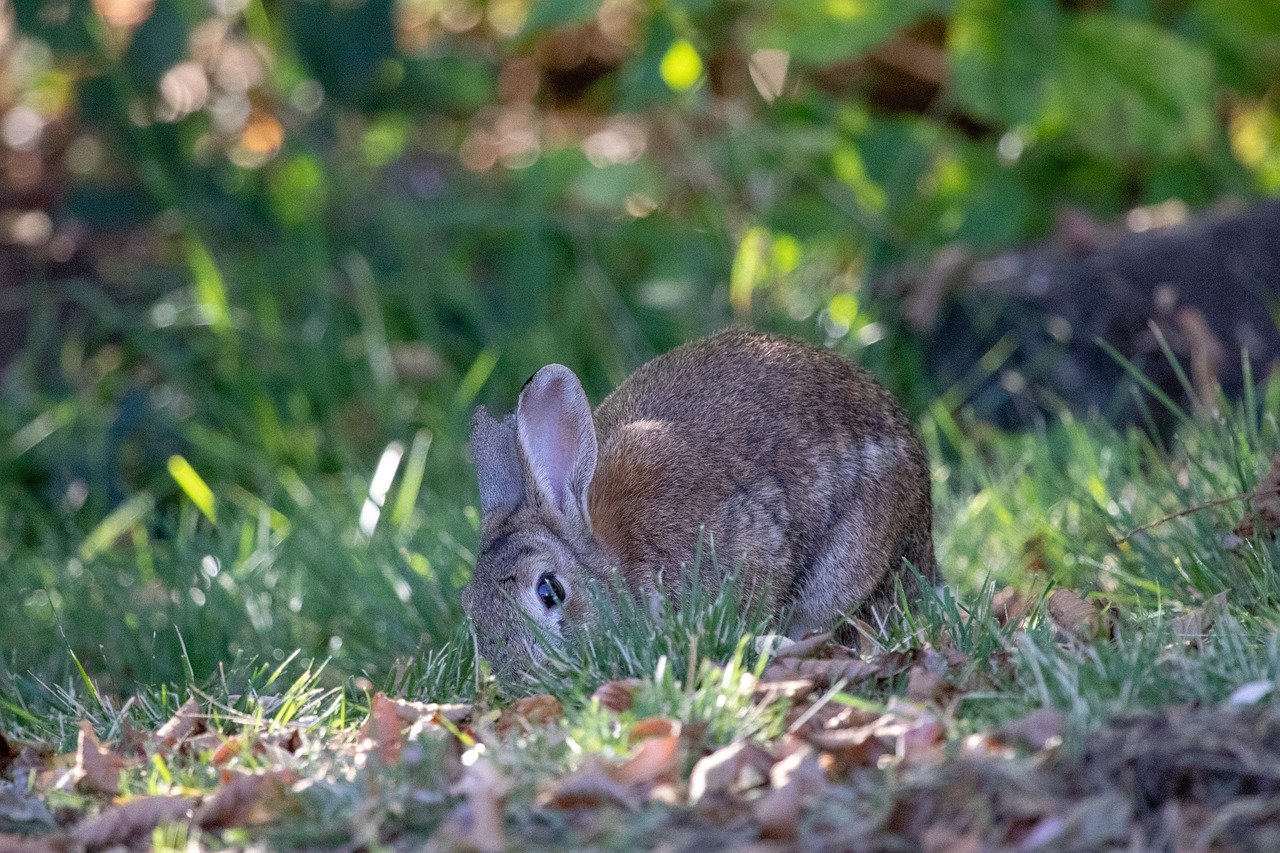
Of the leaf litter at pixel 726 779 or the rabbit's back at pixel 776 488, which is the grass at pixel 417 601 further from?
the rabbit's back at pixel 776 488

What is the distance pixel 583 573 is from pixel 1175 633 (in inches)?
60.0

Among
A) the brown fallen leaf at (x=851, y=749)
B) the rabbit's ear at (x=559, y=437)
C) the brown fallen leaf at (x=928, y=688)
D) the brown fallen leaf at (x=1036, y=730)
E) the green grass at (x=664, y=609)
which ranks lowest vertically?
the green grass at (x=664, y=609)

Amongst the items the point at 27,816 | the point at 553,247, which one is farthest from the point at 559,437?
the point at 553,247

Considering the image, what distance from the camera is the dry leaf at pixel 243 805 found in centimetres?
282

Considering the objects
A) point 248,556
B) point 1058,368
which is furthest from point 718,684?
point 1058,368

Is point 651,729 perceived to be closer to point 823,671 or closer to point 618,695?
point 618,695

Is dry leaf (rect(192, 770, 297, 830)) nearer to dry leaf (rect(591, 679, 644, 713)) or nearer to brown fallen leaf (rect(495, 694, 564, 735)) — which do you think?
brown fallen leaf (rect(495, 694, 564, 735))

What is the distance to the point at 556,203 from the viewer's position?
8.43 m

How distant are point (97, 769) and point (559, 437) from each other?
1576mm

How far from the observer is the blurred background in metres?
6.50

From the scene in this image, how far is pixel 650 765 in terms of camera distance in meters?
2.77

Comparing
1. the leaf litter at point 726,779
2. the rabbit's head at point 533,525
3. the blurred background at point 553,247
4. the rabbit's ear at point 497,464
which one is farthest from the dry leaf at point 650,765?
the blurred background at point 553,247

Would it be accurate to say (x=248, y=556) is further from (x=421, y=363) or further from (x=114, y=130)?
(x=114, y=130)

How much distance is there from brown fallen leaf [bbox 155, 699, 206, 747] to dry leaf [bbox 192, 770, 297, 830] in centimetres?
54
